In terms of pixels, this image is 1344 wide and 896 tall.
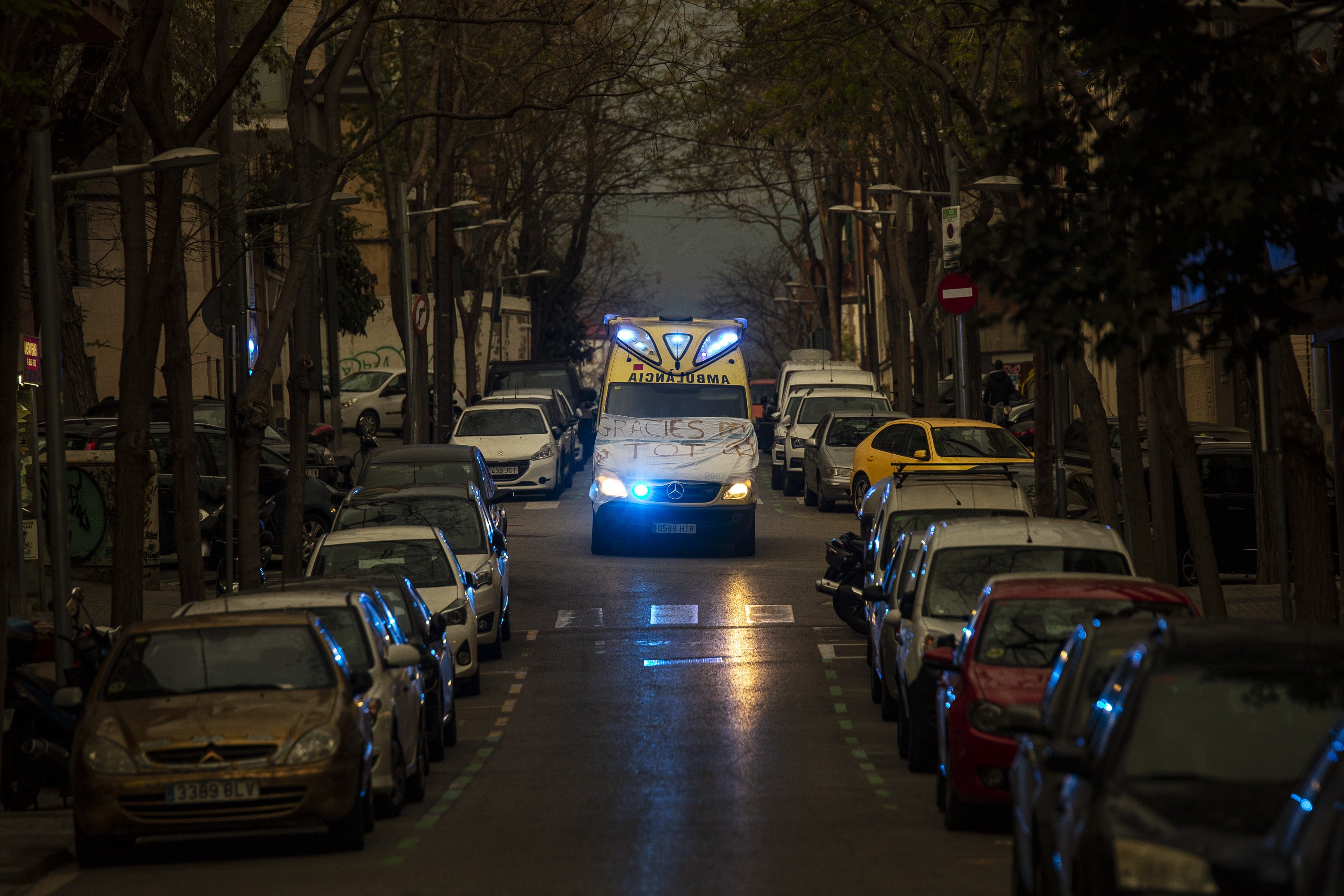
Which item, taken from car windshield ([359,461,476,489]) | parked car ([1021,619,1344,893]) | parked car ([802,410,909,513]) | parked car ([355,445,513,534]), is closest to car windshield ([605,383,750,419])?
parked car ([355,445,513,534])

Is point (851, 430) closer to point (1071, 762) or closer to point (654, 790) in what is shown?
point (654, 790)

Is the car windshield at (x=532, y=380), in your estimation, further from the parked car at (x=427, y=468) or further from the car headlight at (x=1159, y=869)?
the car headlight at (x=1159, y=869)

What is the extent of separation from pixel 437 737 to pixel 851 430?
62.4 feet

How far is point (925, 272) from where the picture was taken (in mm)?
42625

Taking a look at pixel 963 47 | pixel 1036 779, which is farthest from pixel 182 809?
pixel 963 47

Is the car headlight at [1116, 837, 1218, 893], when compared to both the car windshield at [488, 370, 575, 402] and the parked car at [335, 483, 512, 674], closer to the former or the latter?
the parked car at [335, 483, 512, 674]

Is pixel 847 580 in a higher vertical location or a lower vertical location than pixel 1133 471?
lower

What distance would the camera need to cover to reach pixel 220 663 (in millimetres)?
10797

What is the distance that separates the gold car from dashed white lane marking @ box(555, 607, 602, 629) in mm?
9452

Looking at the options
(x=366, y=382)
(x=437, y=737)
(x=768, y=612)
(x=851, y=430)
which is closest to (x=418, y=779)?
(x=437, y=737)

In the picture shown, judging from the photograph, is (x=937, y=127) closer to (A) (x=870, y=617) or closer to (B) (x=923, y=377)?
(B) (x=923, y=377)

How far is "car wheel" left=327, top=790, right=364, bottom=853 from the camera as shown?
10227mm

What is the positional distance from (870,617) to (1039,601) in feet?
16.4

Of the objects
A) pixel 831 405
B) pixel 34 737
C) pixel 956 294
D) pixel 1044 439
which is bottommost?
pixel 34 737
